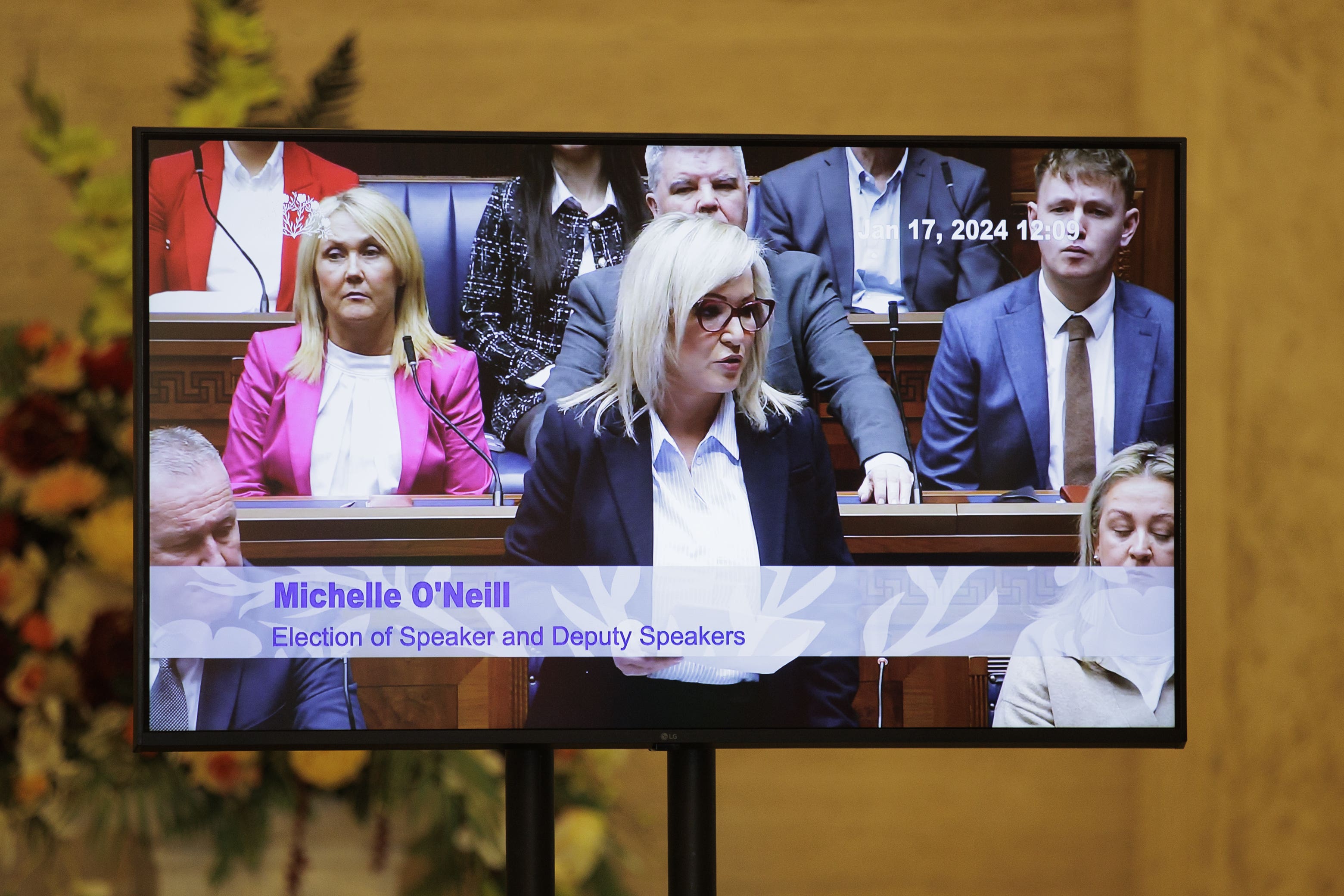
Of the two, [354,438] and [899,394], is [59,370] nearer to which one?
[354,438]

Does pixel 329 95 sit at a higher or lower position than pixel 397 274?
higher

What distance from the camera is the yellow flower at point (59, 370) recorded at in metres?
1.54

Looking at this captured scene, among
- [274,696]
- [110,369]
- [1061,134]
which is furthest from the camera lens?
[1061,134]

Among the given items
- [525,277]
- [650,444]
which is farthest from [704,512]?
[525,277]

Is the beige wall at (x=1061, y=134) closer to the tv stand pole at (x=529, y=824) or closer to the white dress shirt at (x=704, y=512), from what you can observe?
the tv stand pole at (x=529, y=824)

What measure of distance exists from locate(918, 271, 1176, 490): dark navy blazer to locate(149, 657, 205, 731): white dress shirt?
91 cm

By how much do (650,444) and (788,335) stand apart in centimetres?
22

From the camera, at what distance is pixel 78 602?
153 cm

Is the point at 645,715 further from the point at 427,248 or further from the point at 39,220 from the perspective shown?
the point at 39,220

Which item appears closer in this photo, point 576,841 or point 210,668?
point 210,668

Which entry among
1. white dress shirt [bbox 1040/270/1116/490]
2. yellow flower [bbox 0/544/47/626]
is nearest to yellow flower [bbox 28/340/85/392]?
yellow flower [bbox 0/544/47/626]

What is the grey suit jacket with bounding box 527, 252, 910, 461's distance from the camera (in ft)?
4.80
